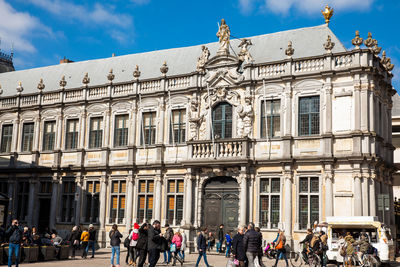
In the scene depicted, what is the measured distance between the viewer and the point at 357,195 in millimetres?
24844

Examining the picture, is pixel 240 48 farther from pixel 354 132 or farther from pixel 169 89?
pixel 354 132

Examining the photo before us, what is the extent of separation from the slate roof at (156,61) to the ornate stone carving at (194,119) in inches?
149

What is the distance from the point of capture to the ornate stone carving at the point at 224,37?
29847 mm

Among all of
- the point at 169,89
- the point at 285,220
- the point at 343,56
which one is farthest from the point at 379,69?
the point at 169,89

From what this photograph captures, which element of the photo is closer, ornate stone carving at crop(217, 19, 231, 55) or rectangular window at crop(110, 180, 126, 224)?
ornate stone carving at crop(217, 19, 231, 55)

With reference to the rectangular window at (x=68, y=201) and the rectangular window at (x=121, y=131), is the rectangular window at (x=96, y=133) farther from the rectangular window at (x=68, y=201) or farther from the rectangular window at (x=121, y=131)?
the rectangular window at (x=68, y=201)

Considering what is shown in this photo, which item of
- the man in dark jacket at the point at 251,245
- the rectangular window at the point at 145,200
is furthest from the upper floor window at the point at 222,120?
the man in dark jacket at the point at 251,245

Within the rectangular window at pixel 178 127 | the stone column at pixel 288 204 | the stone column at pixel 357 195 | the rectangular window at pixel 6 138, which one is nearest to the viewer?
the stone column at pixel 357 195

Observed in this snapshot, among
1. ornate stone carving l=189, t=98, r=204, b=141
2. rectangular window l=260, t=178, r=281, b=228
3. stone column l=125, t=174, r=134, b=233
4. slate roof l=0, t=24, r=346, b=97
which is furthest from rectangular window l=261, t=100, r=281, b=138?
stone column l=125, t=174, r=134, b=233

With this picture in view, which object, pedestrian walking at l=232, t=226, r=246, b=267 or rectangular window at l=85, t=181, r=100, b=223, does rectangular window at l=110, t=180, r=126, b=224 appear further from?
pedestrian walking at l=232, t=226, r=246, b=267

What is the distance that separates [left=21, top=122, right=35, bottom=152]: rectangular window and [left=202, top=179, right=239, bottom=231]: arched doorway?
1415 centimetres

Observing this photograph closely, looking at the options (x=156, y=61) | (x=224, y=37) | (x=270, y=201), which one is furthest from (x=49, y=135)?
(x=270, y=201)

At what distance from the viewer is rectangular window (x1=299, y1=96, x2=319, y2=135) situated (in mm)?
26844

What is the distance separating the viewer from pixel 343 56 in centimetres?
2648
